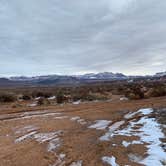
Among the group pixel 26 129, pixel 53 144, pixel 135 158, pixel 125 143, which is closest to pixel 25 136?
pixel 26 129

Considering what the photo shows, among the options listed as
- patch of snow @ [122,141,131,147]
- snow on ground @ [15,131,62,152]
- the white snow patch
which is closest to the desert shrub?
snow on ground @ [15,131,62,152]

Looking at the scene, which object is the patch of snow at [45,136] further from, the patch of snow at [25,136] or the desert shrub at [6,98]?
the desert shrub at [6,98]

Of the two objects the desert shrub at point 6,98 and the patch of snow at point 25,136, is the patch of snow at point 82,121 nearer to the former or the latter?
the patch of snow at point 25,136

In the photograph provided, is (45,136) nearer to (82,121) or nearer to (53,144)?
(53,144)

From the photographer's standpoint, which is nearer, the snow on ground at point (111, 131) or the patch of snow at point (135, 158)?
the patch of snow at point (135, 158)

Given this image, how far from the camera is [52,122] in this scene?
17.6 m

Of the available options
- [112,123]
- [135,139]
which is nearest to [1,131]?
[112,123]

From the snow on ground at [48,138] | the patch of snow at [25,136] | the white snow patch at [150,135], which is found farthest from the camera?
the patch of snow at [25,136]

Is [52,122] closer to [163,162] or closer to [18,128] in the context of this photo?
[18,128]

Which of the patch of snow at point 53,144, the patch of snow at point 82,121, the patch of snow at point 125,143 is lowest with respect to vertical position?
the patch of snow at point 82,121

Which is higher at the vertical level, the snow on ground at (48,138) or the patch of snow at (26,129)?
the snow on ground at (48,138)

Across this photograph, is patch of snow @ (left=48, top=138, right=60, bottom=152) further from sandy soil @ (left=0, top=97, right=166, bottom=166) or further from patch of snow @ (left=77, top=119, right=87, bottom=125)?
patch of snow @ (left=77, top=119, right=87, bottom=125)

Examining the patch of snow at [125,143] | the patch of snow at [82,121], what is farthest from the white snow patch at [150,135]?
the patch of snow at [82,121]

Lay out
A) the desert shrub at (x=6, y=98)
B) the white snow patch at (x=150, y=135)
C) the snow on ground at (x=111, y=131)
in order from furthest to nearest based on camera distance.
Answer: the desert shrub at (x=6, y=98) < the snow on ground at (x=111, y=131) < the white snow patch at (x=150, y=135)
